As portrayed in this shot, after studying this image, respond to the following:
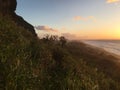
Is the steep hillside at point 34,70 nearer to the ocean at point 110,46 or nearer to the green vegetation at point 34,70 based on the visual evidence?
the green vegetation at point 34,70

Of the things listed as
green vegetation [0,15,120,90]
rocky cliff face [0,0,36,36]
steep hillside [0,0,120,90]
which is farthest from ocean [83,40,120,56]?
green vegetation [0,15,120,90]

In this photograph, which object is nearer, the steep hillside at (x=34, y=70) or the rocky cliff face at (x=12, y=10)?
the steep hillside at (x=34, y=70)

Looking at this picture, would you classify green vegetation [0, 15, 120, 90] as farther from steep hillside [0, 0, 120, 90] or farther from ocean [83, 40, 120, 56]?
ocean [83, 40, 120, 56]

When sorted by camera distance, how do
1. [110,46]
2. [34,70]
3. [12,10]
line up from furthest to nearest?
[110,46], [12,10], [34,70]

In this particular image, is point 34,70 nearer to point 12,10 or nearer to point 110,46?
point 12,10

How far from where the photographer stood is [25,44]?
14.6 metres

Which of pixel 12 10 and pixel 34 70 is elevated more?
pixel 12 10

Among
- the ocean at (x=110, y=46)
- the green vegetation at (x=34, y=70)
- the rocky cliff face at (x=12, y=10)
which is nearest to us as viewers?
the green vegetation at (x=34, y=70)

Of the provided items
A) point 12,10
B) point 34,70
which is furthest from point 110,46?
point 34,70

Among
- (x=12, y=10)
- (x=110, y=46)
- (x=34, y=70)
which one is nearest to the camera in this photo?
(x=34, y=70)

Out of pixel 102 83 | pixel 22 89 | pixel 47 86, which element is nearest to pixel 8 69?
pixel 22 89

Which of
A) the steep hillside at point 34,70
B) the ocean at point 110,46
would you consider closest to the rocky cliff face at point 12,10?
the steep hillside at point 34,70

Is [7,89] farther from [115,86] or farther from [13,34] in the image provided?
[115,86]

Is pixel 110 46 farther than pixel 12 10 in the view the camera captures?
Yes
